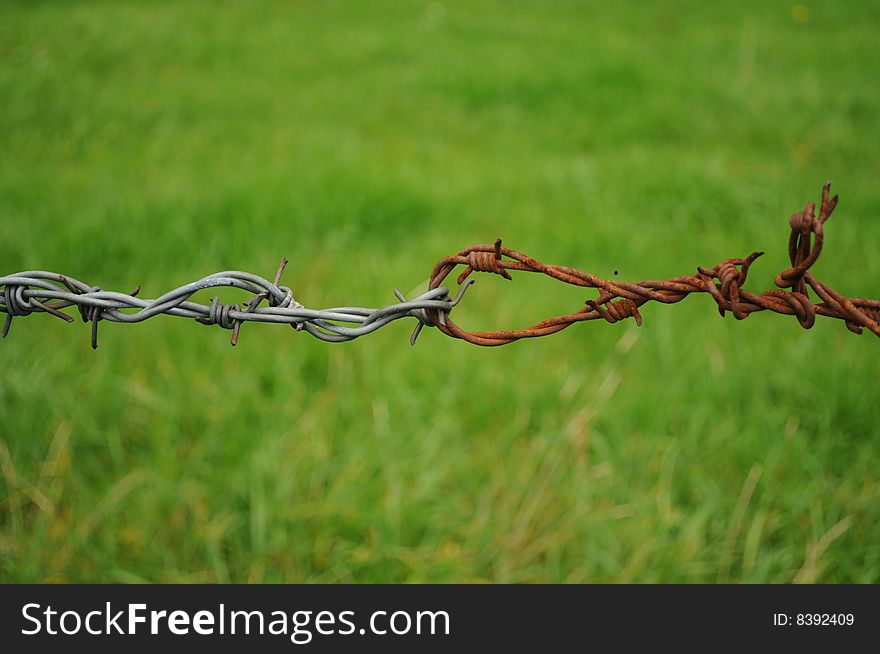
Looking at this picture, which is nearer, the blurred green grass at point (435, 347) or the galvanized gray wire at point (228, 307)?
the galvanized gray wire at point (228, 307)

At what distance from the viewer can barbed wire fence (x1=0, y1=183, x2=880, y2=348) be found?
40.4 inches

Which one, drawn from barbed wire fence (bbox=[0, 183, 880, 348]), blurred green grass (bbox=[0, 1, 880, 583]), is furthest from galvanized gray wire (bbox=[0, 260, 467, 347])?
blurred green grass (bbox=[0, 1, 880, 583])

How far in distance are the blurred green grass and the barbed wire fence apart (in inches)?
41.3

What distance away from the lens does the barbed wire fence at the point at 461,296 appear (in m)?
1.03

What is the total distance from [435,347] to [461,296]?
164 cm

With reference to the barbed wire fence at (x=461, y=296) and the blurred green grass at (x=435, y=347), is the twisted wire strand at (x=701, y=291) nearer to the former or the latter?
the barbed wire fence at (x=461, y=296)

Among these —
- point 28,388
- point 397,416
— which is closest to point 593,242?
point 397,416

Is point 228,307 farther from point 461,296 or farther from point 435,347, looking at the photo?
point 435,347

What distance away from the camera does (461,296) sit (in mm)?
1097

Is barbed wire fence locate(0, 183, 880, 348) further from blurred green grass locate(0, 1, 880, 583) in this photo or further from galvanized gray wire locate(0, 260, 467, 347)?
blurred green grass locate(0, 1, 880, 583)

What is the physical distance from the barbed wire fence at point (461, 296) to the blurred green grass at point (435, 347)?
105cm

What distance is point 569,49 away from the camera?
21.0 ft

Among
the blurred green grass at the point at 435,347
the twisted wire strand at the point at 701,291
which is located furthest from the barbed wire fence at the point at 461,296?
the blurred green grass at the point at 435,347

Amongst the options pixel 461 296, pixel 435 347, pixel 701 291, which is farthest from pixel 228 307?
pixel 435 347
